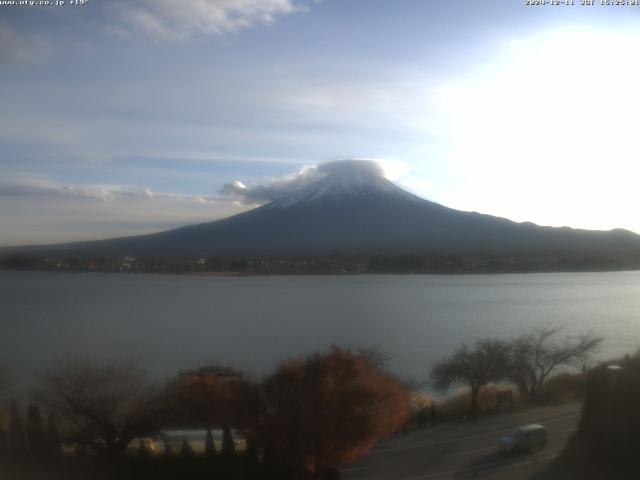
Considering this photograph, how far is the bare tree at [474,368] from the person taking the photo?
20.1 ft

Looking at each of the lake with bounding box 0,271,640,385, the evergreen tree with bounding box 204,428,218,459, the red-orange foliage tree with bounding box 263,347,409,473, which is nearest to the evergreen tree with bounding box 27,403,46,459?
the evergreen tree with bounding box 204,428,218,459

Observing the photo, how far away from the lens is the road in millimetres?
3379

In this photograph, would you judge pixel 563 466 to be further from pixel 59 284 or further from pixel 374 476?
pixel 59 284

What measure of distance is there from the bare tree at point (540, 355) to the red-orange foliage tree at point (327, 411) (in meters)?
2.14

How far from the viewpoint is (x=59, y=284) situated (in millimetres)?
12109

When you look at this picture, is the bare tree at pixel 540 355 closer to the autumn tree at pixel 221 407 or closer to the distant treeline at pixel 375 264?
the autumn tree at pixel 221 407

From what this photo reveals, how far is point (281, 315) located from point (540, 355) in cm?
488

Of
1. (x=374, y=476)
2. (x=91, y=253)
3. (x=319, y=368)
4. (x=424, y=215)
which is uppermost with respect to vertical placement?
(x=424, y=215)

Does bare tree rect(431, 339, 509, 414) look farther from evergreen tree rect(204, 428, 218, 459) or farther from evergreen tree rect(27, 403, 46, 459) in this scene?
evergreen tree rect(27, 403, 46, 459)

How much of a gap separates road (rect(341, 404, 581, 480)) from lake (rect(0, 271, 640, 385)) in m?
1.90

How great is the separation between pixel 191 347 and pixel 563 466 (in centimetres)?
501

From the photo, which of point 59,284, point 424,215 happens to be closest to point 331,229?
point 424,215

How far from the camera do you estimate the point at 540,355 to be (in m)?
Result: 6.71

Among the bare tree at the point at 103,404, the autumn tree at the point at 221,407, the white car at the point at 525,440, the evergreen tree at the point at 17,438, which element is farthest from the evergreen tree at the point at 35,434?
the white car at the point at 525,440
